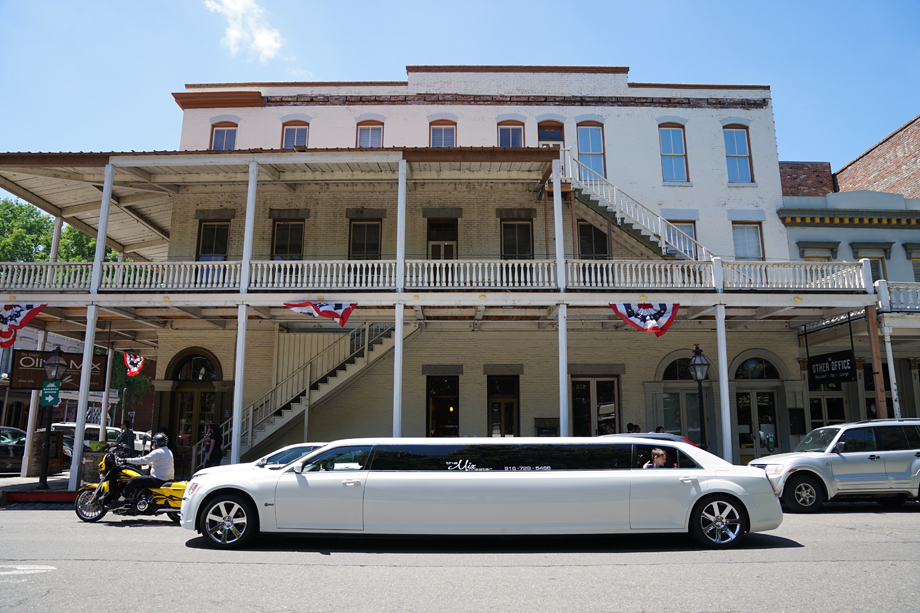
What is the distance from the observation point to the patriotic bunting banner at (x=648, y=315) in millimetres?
14758

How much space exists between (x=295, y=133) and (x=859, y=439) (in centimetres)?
1827

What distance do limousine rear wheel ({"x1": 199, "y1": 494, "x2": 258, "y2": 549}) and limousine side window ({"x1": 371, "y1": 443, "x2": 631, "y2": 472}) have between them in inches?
68.4

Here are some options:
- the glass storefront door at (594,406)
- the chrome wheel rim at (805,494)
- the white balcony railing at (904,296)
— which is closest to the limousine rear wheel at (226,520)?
the chrome wheel rim at (805,494)

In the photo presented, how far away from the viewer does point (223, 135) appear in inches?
815

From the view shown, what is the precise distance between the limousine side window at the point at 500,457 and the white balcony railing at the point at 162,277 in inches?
375

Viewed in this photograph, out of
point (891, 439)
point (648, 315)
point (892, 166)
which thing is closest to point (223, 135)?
point (648, 315)

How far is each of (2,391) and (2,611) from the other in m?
34.3

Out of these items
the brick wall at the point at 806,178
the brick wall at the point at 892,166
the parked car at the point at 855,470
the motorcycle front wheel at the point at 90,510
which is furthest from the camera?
the brick wall at the point at 806,178

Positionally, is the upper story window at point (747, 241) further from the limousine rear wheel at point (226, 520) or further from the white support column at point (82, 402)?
the white support column at point (82, 402)

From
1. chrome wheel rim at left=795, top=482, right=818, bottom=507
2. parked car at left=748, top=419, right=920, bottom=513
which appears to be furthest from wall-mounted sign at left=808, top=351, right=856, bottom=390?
chrome wheel rim at left=795, top=482, right=818, bottom=507

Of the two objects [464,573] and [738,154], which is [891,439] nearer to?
[464,573]

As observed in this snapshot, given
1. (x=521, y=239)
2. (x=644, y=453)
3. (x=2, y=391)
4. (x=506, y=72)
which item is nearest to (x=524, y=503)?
(x=644, y=453)

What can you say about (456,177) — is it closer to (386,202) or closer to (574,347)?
(386,202)

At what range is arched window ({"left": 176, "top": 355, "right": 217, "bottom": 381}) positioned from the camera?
63.4 feet
